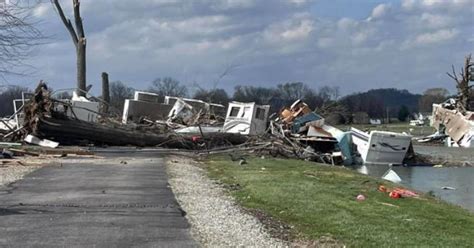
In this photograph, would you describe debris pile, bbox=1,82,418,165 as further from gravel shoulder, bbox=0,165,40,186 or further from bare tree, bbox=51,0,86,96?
gravel shoulder, bbox=0,165,40,186

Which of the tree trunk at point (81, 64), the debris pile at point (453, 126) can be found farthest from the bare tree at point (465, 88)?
the tree trunk at point (81, 64)

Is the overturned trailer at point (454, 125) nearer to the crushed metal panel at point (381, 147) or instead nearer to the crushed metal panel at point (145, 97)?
the crushed metal panel at point (381, 147)

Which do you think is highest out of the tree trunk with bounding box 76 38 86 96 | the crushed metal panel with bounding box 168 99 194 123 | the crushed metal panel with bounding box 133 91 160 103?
the tree trunk with bounding box 76 38 86 96

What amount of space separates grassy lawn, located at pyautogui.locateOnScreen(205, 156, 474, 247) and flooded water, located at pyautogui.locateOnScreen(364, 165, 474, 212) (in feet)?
12.8

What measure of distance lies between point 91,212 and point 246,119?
85.2ft

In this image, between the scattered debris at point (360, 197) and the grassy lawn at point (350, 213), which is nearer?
the grassy lawn at point (350, 213)

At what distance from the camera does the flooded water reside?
2134 centimetres

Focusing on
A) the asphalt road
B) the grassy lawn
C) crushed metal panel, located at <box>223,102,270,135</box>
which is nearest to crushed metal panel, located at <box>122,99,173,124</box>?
crushed metal panel, located at <box>223,102,270,135</box>

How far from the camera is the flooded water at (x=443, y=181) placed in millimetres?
21344

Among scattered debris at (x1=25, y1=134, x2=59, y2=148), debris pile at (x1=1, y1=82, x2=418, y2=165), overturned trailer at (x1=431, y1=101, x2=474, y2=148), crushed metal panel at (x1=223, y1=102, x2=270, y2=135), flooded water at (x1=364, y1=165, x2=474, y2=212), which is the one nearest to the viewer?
flooded water at (x1=364, y1=165, x2=474, y2=212)

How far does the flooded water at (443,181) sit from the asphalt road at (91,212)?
9478 millimetres

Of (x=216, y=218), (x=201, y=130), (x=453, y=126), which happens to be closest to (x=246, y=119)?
(x=201, y=130)

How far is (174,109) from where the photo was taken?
39031 mm

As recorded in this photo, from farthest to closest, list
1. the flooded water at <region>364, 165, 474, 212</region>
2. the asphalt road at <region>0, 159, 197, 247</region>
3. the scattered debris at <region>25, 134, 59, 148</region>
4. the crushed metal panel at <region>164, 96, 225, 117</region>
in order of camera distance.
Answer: the crushed metal panel at <region>164, 96, 225, 117</region> → the scattered debris at <region>25, 134, 59, 148</region> → the flooded water at <region>364, 165, 474, 212</region> → the asphalt road at <region>0, 159, 197, 247</region>
